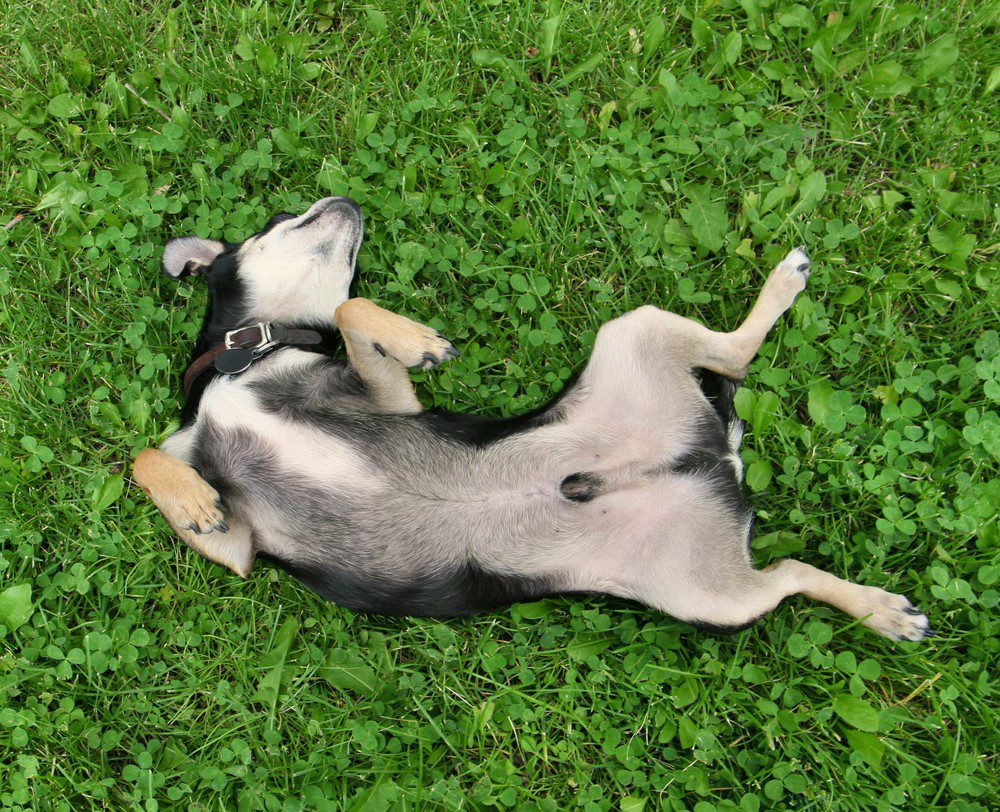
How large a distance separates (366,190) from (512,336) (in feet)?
3.48

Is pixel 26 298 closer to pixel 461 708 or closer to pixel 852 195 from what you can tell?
pixel 461 708

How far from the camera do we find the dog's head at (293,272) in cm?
346

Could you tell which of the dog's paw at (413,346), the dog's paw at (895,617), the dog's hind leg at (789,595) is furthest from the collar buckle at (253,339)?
the dog's paw at (895,617)

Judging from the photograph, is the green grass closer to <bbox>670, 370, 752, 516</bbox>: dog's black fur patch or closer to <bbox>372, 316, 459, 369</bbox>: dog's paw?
<bbox>670, 370, 752, 516</bbox>: dog's black fur patch

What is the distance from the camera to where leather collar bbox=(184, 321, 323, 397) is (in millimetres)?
3238

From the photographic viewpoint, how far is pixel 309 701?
354 cm

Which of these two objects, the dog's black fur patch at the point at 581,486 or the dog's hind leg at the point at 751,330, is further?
the dog's hind leg at the point at 751,330

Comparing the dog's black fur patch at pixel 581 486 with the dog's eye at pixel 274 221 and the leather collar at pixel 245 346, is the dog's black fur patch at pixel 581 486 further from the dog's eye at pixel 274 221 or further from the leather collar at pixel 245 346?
the dog's eye at pixel 274 221

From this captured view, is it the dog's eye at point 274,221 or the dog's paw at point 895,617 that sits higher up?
the dog's eye at point 274,221

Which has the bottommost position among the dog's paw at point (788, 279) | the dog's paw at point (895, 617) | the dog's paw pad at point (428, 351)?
the dog's paw at point (895, 617)

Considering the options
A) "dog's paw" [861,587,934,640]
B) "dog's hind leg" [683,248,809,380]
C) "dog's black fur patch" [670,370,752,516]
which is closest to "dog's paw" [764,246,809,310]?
"dog's hind leg" [683,248,809,380]

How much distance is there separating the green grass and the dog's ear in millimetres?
265

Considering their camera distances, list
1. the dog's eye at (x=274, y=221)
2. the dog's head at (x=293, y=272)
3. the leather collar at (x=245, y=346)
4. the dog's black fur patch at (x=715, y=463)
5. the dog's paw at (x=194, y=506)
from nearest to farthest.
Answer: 1. the dog's paw at (x=194, y=506)
2. the dog's black fur patch at (x=715, y=463)
3. the leather collar at (x=245, y=346)
4. the dog's head at (x=293, y=272)
5. the dog's eye at (x=274, y=221)

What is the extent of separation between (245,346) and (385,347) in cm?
67
